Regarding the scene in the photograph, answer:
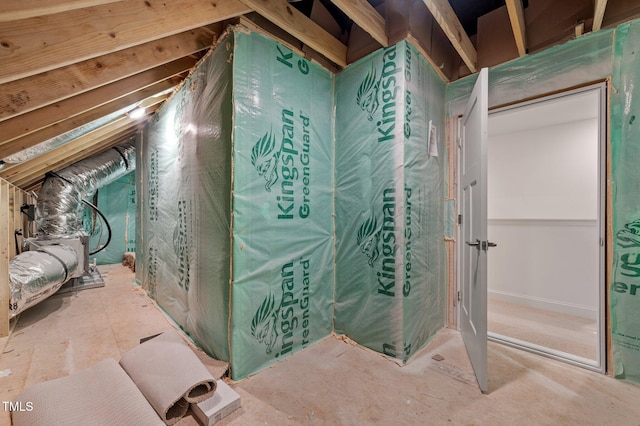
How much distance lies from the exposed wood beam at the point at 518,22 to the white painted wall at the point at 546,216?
962 millimetres

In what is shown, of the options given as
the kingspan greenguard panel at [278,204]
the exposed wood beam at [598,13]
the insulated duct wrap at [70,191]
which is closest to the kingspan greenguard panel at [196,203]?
the kingspan greenguard panel at [278,204]

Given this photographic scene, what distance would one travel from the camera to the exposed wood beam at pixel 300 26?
1.51m

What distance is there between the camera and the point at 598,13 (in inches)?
61.1

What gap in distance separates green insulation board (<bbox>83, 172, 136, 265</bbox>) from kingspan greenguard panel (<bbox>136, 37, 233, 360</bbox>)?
126 inches

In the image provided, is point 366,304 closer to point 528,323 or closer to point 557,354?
point 557,354

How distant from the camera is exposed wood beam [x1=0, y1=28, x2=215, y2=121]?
134 centimetres

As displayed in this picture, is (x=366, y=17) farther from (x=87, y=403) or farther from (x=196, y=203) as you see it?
(x=87, y=403)

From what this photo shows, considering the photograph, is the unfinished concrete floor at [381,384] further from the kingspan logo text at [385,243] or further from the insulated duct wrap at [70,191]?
the insulated duct wrap at [70,191]

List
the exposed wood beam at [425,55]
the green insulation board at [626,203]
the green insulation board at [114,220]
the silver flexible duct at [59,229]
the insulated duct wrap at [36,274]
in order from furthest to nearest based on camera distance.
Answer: the green insulation board at [114,220] < the silver flexible duct at [59,229] < the insulated duct wrap at [36,274] < the exposed wood beam at [425,55] < the green insulation board at [626,203]

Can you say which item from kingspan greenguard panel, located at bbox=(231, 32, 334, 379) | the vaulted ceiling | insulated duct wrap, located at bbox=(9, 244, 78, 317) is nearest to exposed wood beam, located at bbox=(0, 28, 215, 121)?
the vaulted ceiling

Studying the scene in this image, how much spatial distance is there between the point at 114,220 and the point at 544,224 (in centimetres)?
737

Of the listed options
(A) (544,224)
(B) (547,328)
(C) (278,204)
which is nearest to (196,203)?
(C) (278,204)

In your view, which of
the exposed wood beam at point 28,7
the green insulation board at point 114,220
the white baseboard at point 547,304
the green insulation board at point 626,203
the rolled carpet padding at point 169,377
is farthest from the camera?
the green insulation board at point 114,220

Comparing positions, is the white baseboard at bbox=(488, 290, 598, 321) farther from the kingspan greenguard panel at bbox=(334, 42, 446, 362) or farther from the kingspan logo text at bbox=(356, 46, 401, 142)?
the kingspan logo text at bbox=(356, 46, 401, 142)
